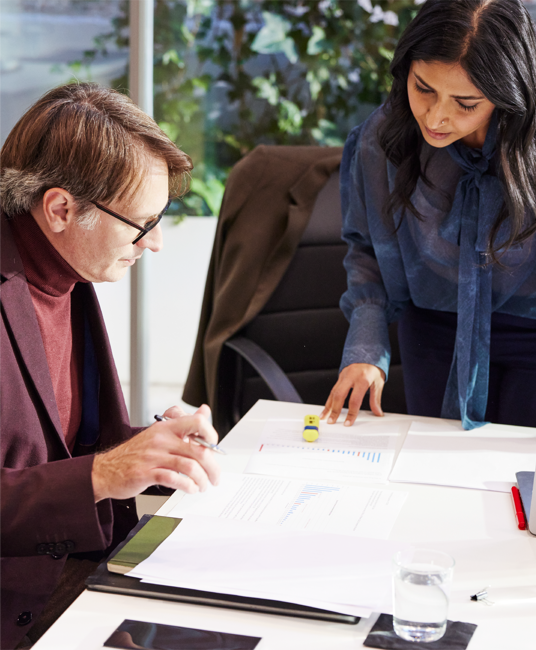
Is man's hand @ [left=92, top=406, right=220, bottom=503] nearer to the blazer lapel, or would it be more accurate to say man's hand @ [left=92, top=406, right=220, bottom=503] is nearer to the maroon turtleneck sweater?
the blazer lapel

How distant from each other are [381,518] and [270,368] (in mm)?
904

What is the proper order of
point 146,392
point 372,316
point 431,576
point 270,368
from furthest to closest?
point 146,392
point 270,368
point 372,316
point 431,576

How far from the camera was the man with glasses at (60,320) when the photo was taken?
3.44ft

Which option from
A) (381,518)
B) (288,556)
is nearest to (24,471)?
(288,556)

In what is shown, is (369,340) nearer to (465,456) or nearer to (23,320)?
(465,456)

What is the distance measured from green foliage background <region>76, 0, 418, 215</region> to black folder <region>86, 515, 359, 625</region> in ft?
9.62

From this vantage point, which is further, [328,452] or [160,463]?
[328,452]

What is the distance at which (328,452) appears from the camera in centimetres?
147

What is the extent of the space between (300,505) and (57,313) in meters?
0.57

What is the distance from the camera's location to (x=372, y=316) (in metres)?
1.78

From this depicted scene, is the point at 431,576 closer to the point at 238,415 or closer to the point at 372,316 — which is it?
the point at 372,316

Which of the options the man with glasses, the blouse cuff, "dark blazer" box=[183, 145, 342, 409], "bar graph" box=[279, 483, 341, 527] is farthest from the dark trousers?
the man with glasses

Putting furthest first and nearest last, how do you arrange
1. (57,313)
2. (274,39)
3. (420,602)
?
1. (274,39)
2. (57,313)
3. (420,602)

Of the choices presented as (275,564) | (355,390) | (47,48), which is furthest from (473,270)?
(47,48)
